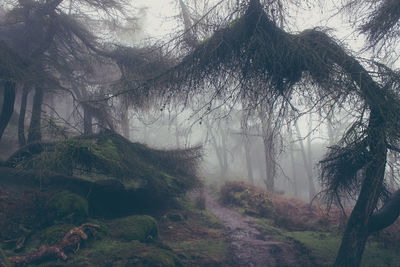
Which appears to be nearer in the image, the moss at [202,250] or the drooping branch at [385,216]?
the drooping branch at [385,216]

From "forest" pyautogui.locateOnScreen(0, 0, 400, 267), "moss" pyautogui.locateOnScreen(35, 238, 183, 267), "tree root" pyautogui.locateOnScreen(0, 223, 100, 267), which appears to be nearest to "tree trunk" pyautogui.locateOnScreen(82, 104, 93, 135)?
"forest" pyautogui.locateOnScreen(0, 0, 400, 267)

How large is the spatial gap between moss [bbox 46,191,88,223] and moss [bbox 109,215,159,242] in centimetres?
82

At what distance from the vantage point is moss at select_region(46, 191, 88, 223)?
5.57 m

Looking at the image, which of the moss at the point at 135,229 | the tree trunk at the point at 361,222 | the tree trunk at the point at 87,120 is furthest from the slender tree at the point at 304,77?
the tree trunk at the point at 87,120

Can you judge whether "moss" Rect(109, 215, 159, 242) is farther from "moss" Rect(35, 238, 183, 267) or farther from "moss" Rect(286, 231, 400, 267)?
"moss" Rect(286, 231, 400, 267)

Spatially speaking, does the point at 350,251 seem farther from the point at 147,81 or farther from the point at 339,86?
the point at 147,81

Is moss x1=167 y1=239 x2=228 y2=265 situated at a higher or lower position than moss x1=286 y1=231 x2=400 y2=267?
higher

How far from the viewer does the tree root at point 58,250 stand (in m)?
4.05

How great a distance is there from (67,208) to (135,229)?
5.44ft

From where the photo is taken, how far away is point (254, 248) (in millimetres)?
6938

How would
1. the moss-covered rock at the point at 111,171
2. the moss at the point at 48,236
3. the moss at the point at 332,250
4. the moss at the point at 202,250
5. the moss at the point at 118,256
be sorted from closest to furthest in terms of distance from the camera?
the moss at the point at 118,256 < the moss at the point at 48,236 < the moss-covered rock at the point at 111,171 < the moss at the point at 202,250 < the moss at the point at 332,250

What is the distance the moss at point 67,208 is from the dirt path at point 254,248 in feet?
12.8

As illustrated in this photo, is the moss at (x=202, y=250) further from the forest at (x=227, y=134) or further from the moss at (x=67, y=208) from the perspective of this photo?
the moss at (x=67, y=208)

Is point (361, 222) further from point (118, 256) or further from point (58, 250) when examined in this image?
point (58, 250)
